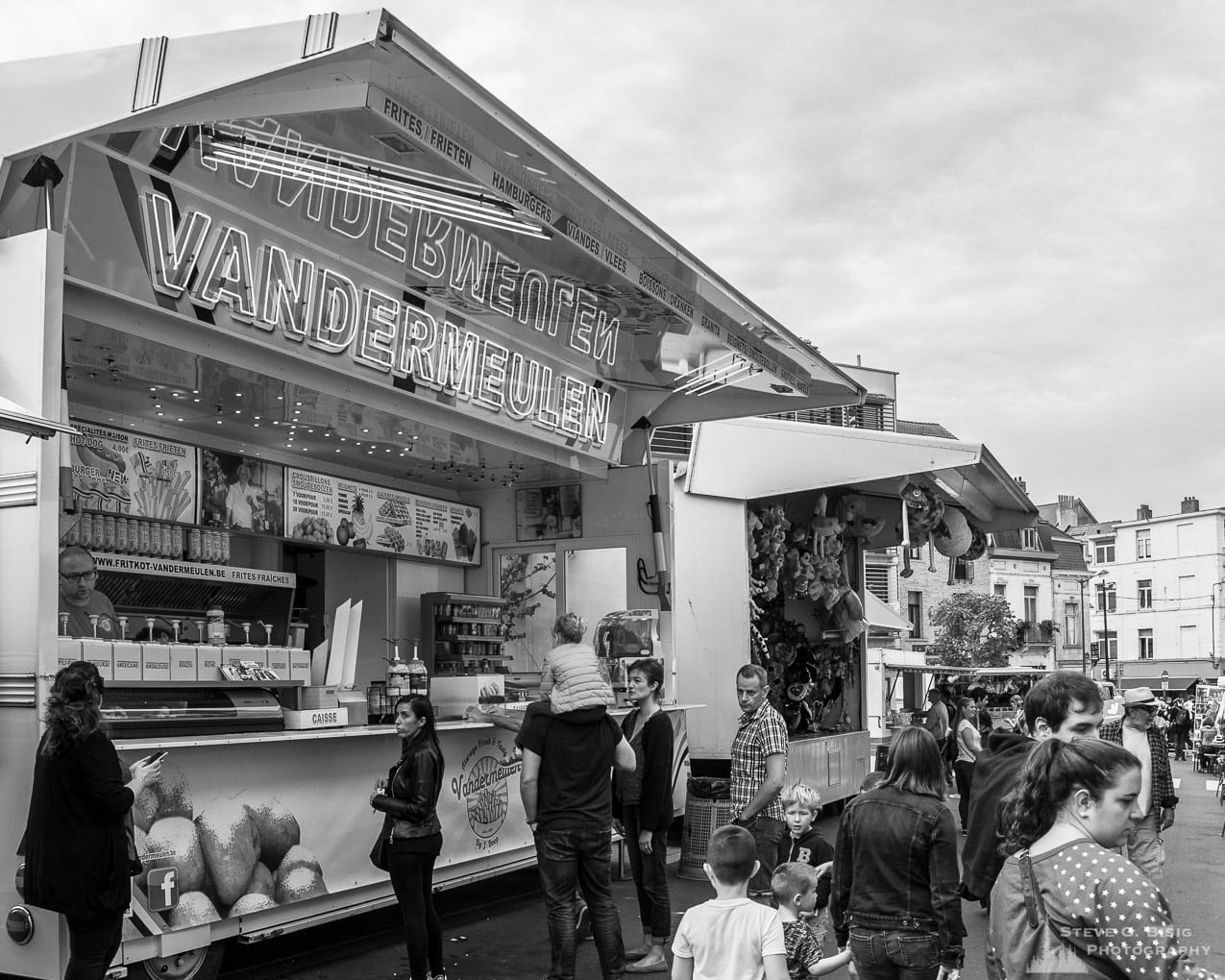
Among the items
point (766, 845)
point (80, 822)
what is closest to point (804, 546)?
point (766, 845)

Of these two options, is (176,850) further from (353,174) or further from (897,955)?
(353,174)

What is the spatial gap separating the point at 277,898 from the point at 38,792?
6.50 feet

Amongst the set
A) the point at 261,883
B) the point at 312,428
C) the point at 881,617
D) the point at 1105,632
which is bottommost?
the point at 1105,632

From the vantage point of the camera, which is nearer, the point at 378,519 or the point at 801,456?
the point at 378,519

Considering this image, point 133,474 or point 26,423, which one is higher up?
point 133,474

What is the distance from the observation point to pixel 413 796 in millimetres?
6617

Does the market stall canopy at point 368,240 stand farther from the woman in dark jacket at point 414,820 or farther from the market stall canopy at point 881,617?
the market stall canopy at point 881,617

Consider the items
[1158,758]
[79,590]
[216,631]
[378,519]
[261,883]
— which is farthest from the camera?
[378,519]

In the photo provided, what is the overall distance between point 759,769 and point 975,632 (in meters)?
49.0

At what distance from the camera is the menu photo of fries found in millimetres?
9438

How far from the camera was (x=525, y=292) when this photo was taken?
10.0 metres

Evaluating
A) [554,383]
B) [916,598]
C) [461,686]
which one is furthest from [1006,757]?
[916,598]

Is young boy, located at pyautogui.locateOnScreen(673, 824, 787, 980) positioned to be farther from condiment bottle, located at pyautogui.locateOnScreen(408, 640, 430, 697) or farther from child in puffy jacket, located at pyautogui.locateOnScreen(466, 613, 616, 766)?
condiment bottle, located at pyautogui.locateOnScreen(408, 640, 430, 697)

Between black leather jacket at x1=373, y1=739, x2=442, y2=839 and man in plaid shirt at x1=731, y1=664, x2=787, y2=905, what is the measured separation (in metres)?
1.67
